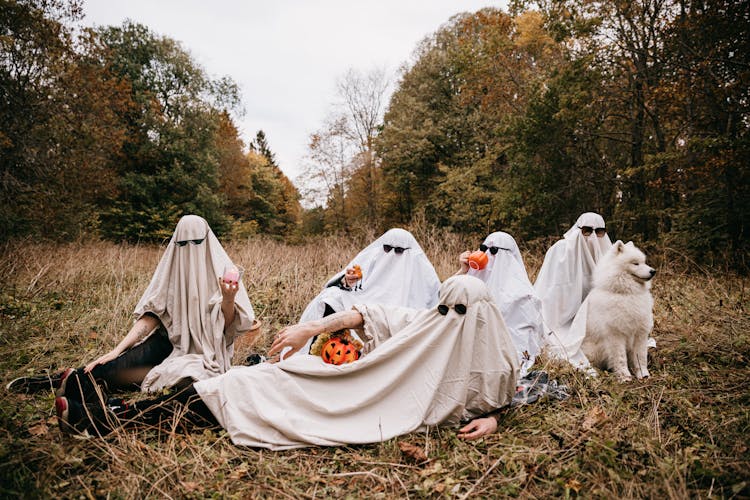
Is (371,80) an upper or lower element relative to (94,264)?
upper

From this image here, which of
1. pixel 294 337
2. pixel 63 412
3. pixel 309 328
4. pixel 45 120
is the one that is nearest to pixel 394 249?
pixel 309 328

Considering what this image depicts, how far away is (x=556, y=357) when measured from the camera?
438 centimetres

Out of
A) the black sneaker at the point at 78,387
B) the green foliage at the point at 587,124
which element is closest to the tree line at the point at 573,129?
the green foliage at the point at 587,124

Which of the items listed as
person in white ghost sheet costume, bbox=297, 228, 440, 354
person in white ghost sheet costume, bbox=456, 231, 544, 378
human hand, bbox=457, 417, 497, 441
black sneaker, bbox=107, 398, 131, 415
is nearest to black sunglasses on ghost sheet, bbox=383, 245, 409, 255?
person in white ghost sheet costume, bbox=297, 228, 440, 354

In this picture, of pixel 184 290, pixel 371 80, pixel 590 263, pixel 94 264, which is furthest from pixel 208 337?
pixel 371 80

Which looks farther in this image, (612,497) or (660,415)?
(660,415)

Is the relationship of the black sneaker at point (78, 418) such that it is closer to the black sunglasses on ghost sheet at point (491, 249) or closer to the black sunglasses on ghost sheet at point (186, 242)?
the black sunglasses on ghost sheet at point (186, 242)

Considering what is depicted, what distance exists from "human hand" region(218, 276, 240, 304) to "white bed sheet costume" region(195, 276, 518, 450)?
990mm

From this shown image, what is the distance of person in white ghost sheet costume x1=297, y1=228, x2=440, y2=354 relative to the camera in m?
4.91

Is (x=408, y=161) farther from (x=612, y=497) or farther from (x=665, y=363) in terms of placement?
(x=612, y=497)

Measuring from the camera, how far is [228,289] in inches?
141

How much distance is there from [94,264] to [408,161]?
46.4 ft

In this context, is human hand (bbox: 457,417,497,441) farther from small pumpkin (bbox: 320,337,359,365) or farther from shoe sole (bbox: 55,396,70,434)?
shoe sole (bbox: 55,396,70,434)

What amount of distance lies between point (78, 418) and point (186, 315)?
1.33 metres
